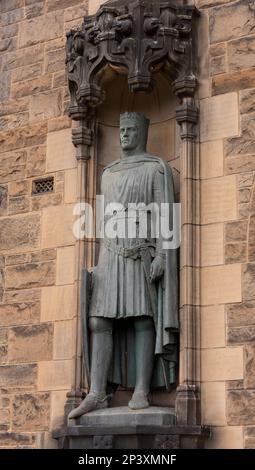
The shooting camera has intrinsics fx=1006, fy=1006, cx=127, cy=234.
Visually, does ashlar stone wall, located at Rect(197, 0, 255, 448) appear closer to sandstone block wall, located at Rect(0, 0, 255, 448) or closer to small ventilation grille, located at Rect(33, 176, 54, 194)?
sandstone block wall, located at Rect(0, 0, 255, 448)

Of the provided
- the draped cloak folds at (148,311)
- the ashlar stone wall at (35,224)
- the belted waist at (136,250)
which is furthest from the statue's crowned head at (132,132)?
the belted waist at (136,250)

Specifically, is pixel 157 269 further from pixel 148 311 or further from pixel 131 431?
pixel 131 431

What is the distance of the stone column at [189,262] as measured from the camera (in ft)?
23.2

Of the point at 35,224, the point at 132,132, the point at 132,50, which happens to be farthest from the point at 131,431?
the point at 132,50

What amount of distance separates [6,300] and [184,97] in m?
2.20

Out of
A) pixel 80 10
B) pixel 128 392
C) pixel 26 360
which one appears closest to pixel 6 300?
pixel 26 360

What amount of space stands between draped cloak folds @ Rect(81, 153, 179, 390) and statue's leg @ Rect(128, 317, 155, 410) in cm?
7

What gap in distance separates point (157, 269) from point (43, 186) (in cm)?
150

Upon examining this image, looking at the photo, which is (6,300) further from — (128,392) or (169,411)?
(169,411)

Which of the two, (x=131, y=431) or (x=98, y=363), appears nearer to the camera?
(x=131, y=431)

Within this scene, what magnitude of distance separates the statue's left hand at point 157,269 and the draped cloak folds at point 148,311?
30 millimetres

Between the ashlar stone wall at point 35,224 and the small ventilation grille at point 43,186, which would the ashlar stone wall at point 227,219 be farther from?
the small ventilation grille at point 43,186

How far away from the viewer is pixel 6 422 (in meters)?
7.91

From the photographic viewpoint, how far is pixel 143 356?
7.33 meters
